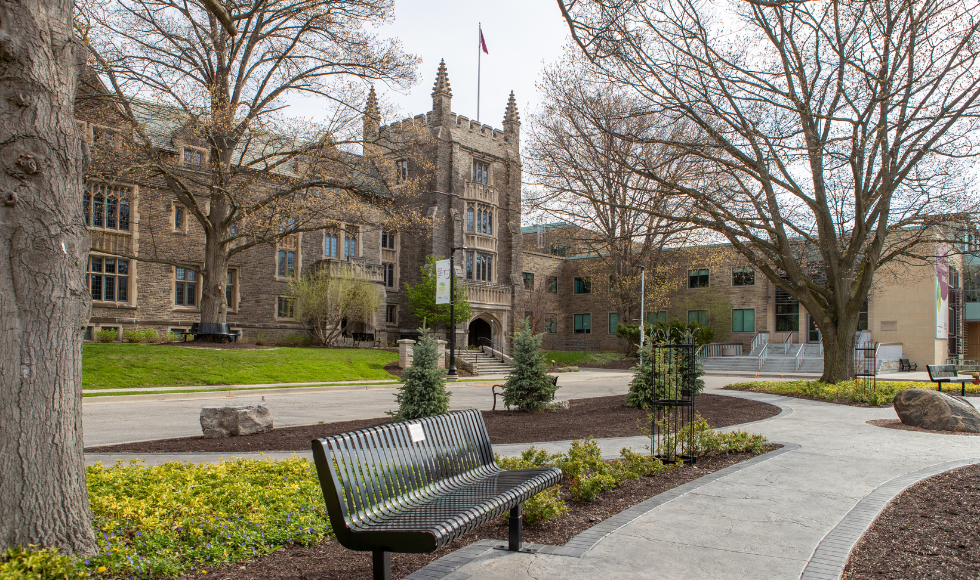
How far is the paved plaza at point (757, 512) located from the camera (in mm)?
4270

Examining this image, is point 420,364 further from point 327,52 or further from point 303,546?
point 327,52

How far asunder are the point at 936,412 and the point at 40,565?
1271 centimetres

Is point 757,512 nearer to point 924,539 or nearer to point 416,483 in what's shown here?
point 924,539

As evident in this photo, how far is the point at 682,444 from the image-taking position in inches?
321

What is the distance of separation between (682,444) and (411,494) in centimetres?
460

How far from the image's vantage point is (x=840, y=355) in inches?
784

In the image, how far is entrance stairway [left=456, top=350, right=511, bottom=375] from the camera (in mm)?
33825

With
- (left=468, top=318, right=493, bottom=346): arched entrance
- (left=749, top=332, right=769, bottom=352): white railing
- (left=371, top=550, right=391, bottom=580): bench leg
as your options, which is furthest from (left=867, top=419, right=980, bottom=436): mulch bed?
(left=468, top=318, right=493, bottom=346): arched entrance

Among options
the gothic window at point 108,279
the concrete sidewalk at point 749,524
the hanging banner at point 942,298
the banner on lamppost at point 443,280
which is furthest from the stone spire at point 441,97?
the concrete sidewalk at point 749,524

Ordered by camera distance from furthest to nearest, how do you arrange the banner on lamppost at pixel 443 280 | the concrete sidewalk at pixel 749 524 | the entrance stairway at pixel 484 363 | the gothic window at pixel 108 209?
1. the entrance stairway at pixel 484 363
2. the gothic window at pixel 108 209
3. the banner on lamppost at pixel 443 280
4. the concrete sidewalk at pixel 749 524

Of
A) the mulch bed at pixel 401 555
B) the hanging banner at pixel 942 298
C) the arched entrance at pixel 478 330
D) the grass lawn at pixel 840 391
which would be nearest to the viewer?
the mulch bed at pixel 401 555

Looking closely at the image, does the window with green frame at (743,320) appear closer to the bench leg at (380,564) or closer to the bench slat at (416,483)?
the bench slat at (416,483)

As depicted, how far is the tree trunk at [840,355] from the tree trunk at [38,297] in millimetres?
20047

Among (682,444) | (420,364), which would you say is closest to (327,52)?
(420,364)
